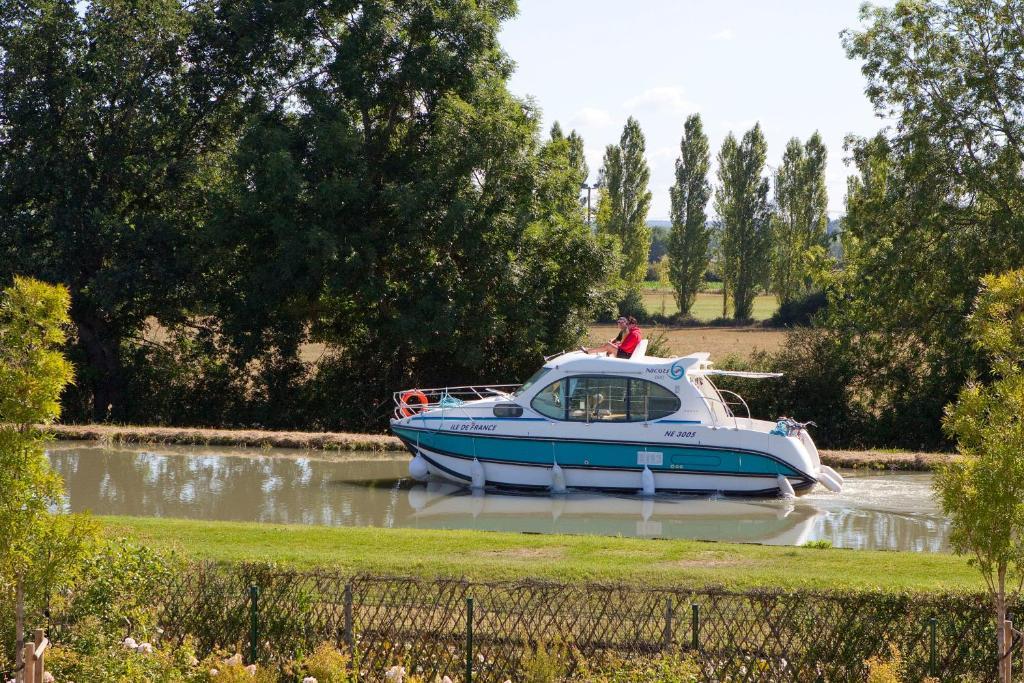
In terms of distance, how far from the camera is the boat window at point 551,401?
807 inches

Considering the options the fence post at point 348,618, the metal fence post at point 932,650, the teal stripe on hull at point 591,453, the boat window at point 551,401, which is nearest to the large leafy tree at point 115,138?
the teal stripe on hull at point 591,453

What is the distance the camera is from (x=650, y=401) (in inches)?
796

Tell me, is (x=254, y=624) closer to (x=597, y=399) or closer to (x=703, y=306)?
(x=597, y=399)

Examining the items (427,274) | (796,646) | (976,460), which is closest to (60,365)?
(796,646)

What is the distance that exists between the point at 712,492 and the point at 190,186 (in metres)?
17.3

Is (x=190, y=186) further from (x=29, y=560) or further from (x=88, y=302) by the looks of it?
(x=29, y=560)

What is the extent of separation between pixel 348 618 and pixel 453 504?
9194 mm

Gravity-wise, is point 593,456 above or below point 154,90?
below

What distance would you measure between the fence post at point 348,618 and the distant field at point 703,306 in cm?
6222

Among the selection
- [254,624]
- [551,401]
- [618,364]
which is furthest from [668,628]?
[551,401]

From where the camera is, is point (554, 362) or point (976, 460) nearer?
point (976, 460)

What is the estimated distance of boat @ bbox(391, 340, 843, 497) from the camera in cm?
1983

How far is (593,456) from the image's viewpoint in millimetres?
20281

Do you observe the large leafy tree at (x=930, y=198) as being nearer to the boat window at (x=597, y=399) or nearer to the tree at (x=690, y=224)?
the boat window at (x=597, y=399)
